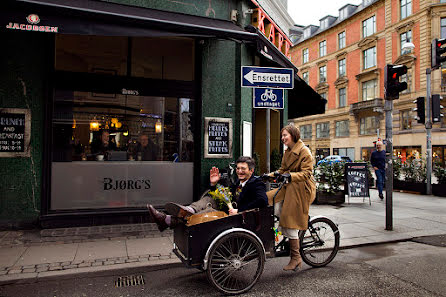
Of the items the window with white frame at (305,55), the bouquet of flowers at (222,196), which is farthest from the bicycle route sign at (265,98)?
the window with white frame at (305,55)

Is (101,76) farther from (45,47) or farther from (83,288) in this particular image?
(83,288)

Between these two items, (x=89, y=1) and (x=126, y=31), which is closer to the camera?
(x=126, y=31)

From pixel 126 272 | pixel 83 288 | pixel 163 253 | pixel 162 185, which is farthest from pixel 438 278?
pixel 162 185

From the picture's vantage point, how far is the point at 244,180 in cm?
396

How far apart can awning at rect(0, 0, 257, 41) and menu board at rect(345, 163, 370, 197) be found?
5.54 meters

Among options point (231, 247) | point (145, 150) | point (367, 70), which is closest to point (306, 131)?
point (367, 70)

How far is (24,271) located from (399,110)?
35705 millimetres

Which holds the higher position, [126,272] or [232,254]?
[232,254]

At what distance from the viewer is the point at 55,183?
20.7 feet

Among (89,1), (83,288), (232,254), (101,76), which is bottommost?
(83,288)

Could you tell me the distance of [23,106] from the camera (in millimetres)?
6008

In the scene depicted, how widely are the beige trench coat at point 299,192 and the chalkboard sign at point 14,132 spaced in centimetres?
502

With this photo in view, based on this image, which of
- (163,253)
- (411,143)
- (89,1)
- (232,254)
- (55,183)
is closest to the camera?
(232,254)

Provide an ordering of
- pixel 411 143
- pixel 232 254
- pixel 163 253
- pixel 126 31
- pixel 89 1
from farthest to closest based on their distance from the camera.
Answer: pixel 411 143, pixel 89 1, pixel 126 31, pixel 163 253, pixel 232 254
